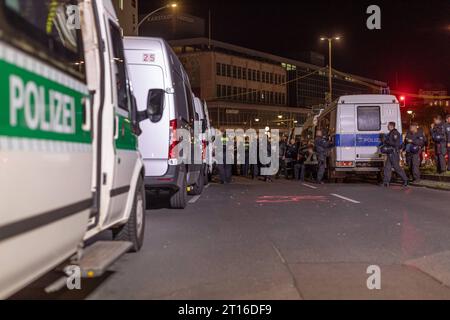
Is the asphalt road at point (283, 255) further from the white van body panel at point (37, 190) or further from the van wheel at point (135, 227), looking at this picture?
the white van body panel at point (37, 190)

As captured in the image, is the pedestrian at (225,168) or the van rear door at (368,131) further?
the pedestrian at (225,168)

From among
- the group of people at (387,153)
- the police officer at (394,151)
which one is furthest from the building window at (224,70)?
the police officer at (394,151)

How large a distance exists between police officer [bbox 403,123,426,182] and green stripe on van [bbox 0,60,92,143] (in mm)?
15847

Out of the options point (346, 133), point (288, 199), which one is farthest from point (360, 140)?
point (288, 199)

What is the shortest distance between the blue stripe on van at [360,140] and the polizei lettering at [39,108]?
16.9 m

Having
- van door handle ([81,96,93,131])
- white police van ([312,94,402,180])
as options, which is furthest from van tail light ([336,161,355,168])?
van door handle ([81,96,93,131])

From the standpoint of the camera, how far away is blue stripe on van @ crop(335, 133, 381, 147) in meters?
20.3

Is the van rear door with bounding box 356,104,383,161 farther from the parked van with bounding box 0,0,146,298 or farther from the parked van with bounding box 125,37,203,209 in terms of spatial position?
the parked van with bounding box 0,0,146,298

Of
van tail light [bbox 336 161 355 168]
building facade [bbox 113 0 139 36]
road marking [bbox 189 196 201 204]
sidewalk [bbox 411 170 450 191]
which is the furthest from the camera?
building facade [bbox 113 0 139 36]

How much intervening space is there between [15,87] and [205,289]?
2.76 m

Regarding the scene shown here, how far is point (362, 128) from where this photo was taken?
20.3m

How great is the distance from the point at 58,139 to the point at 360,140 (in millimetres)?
17429

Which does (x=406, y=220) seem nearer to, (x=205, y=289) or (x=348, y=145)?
(x=205, y=289)

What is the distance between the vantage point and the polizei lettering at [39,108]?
127 inches
